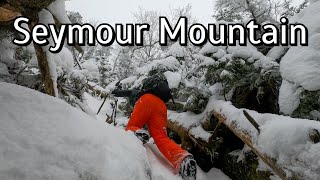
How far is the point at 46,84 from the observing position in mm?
3803

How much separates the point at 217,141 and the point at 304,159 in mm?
2789

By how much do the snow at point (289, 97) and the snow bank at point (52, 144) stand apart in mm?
2447

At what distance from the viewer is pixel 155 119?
504cm

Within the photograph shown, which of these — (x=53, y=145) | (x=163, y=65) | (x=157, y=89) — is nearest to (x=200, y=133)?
(x=157, y=89)

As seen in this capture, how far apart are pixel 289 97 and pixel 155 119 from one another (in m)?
2.12

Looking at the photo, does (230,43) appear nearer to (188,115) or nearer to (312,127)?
(188,115)

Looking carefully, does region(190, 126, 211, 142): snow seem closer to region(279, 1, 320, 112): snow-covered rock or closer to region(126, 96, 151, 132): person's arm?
region(126, 96, 151, 132): person's arm

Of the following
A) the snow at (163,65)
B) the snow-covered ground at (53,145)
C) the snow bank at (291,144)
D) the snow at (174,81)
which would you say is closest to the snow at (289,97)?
the snow bank at (291,144)

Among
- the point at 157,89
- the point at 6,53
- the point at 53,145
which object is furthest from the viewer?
the point at 157,89

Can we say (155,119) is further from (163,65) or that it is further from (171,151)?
(163,65)

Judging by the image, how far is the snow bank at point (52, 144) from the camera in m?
1.78

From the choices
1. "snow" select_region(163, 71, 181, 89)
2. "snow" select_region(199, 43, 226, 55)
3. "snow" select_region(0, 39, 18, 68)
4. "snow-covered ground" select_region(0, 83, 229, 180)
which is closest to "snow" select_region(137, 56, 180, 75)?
"snow" select_region(163, 71, 181, 89)

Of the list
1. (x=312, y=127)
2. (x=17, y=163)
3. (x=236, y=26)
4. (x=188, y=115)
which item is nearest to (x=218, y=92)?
(x=188, y=115)

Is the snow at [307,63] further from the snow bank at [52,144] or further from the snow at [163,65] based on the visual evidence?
the snow at [163,65]
